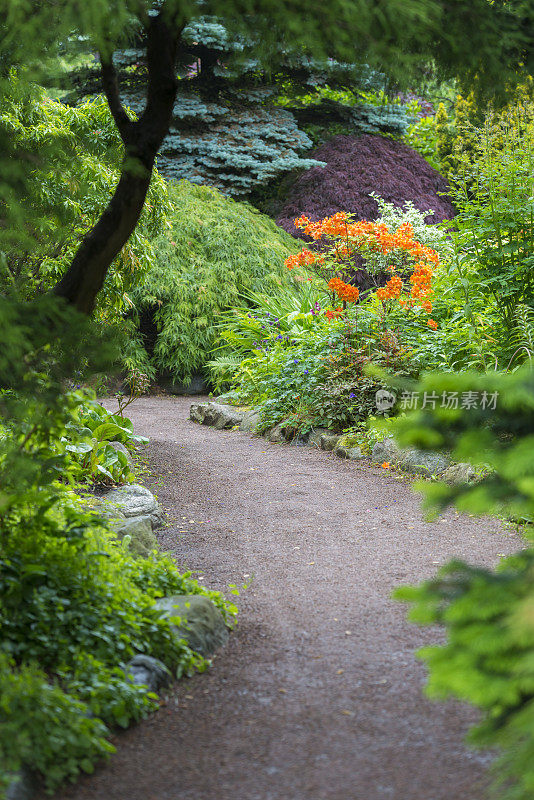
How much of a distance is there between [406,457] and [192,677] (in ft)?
11.2

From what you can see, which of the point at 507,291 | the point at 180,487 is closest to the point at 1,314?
the point at 180,487

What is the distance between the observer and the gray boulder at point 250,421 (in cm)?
772

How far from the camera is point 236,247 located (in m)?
11.9

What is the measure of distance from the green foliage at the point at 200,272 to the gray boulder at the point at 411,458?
5.51m

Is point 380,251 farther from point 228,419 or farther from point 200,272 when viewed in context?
point 200,272

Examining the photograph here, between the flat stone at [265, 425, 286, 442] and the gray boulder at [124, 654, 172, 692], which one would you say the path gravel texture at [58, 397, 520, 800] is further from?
the flat stone at [265, 425, 286, 442]

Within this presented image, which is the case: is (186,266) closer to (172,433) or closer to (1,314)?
(172,433)

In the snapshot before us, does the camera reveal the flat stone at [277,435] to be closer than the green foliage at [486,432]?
No

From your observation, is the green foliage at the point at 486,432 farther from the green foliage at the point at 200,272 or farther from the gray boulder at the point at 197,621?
the green foliage at the point at 200,272

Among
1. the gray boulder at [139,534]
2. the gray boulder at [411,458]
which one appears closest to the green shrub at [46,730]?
the gray boulder at [139,534]

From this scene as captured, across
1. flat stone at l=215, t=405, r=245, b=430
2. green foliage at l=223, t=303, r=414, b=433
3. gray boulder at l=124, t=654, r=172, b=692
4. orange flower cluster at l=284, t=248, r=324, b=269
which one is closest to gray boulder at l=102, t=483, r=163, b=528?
gray boulder at l=124, t=654, r=172, b=692

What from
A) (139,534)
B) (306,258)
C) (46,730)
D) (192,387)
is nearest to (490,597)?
(46,730)

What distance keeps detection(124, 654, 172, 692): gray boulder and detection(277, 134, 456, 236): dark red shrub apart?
456 inches

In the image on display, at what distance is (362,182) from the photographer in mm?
13789
